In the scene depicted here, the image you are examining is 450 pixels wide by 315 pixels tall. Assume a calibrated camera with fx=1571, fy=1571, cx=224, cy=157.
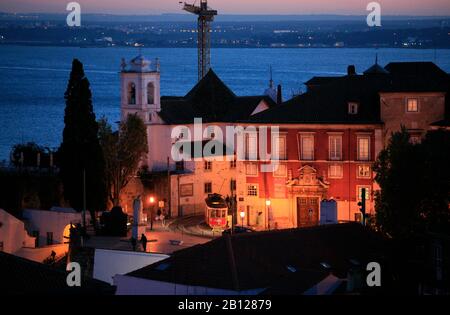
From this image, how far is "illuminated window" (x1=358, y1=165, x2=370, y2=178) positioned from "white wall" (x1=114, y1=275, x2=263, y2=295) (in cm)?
1463

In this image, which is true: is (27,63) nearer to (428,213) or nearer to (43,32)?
(43,32)

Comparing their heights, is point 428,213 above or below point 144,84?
below

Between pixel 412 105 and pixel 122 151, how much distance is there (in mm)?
8458

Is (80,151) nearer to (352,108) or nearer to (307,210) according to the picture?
(307,210)

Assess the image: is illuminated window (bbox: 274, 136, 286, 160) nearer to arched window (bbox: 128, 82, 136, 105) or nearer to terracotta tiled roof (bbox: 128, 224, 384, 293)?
arched window (bbox: 128, 82, 136, 105)

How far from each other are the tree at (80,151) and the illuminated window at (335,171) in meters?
5.74

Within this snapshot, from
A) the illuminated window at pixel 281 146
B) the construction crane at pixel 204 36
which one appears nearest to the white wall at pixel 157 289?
the illuminated window at pixel 281 146

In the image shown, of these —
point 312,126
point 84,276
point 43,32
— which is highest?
point 43,32

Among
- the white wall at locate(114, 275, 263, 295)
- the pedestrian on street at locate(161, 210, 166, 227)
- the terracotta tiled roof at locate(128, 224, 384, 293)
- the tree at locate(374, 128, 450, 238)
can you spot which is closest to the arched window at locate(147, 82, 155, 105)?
the pedestrian on street at locate(161, 210, 166, 227)

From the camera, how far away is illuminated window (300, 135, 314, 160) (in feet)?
130

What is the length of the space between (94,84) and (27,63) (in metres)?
44.8

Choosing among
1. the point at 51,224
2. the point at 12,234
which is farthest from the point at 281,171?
the point at 12,234
